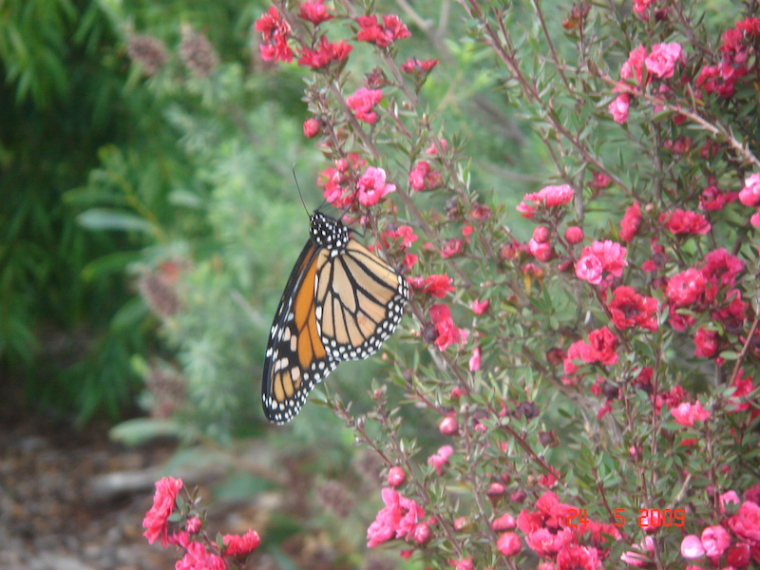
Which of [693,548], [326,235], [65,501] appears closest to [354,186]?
[326,235]

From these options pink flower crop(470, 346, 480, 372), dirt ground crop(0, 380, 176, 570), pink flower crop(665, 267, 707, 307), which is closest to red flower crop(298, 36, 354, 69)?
pink flower crop(470, 346, 480, 372)

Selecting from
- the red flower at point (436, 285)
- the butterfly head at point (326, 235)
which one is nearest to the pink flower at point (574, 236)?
the red flower at point (436, 285)

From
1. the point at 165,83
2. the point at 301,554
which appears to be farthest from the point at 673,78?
the point at 301,554

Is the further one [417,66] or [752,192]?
[417,66]

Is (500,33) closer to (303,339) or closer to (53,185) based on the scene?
(303,339)

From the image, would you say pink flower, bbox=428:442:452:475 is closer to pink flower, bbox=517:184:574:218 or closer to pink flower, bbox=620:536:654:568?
pink flower, bbox=620:536:654:568

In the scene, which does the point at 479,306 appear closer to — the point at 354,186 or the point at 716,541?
the point at 354,186
